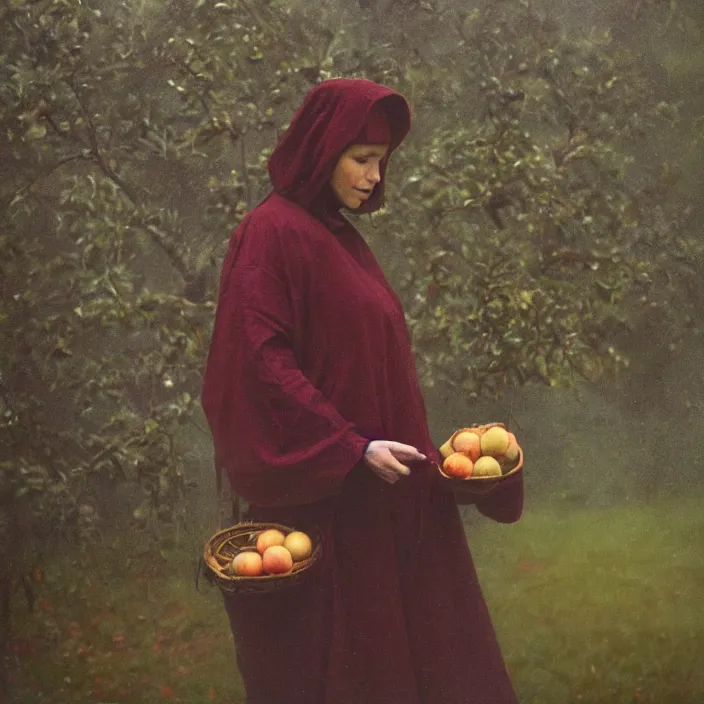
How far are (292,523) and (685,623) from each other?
5.11 ft

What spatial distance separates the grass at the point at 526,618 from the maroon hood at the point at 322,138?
1.34 metres

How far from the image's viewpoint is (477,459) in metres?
3.14

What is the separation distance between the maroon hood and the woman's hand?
2.27 feet

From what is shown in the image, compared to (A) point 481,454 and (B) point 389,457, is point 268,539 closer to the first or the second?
(B) point 389,457

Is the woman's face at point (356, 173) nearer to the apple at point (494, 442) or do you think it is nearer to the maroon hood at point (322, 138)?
the maroon hood at point (322, 138)

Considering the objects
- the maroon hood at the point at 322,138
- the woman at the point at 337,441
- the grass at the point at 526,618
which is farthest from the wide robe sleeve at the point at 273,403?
the grass at the point at 526,618

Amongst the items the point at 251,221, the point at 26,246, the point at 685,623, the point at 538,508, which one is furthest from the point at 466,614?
the point at 26,246

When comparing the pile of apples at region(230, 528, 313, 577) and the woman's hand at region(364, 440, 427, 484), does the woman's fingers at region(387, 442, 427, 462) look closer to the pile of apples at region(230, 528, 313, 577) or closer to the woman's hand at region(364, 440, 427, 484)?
the woman's hand at region(364, 440, 427, 484)

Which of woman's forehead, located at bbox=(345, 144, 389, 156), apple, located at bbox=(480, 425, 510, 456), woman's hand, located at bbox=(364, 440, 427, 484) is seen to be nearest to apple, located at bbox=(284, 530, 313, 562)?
woman's hand, located at bbox=(364, 440, 427, 484)

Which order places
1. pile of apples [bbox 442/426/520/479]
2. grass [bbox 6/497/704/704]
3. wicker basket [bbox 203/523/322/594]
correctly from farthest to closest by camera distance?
1. grass [bbox 6/497/704/704]
2. pile of apples [bbox 442/426/520/479]
3. wicker basket [bbox 203/523/322/594]

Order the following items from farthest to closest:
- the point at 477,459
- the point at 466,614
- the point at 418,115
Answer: the point at 418,115, the point at 466,614, the point at 477,459

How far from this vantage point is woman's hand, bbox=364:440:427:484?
298 cm

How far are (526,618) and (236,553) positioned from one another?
45.8 inches

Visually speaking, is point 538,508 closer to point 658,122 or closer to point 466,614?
point 466,614
